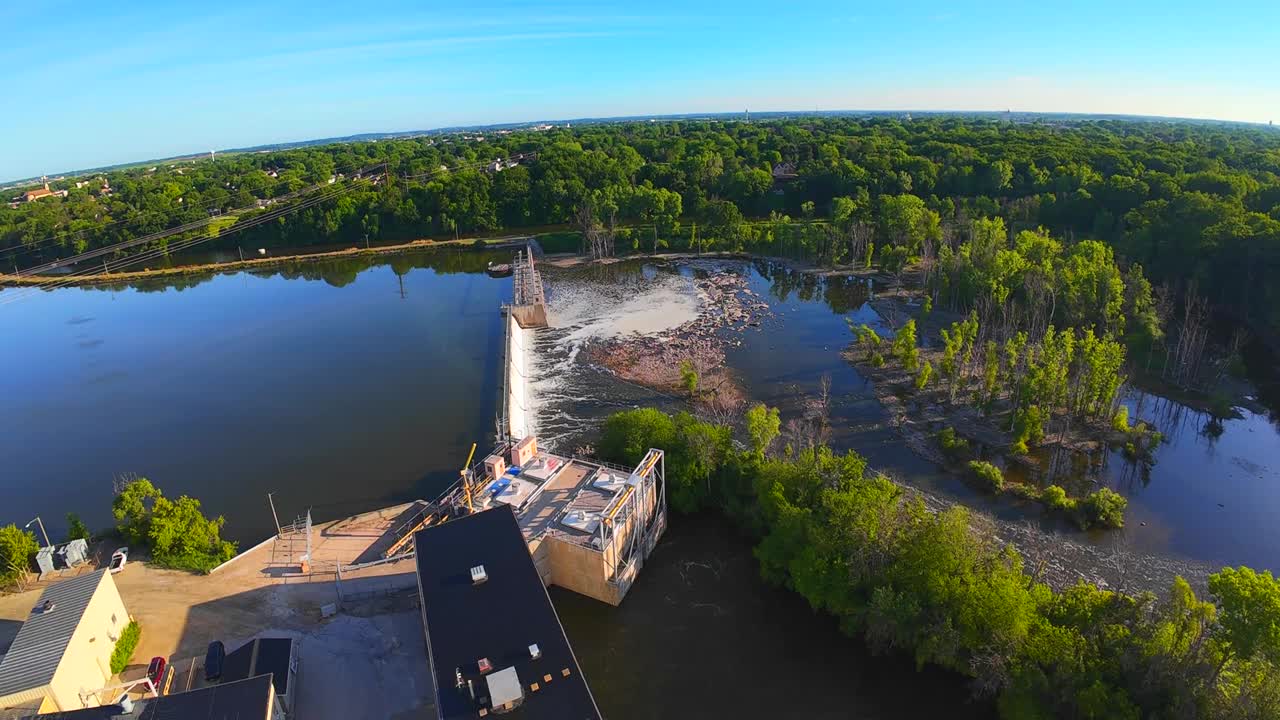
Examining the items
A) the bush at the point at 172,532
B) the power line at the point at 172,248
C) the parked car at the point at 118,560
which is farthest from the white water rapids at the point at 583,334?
the power line at the point at 172,248

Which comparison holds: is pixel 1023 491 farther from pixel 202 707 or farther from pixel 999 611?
→ pixel 202 707

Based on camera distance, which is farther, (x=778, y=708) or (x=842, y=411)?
(x=842, y=411)

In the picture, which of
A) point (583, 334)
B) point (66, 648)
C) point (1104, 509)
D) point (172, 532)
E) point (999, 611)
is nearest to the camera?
point (999, 611)

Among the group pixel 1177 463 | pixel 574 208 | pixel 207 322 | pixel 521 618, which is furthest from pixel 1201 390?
pixel 207 322

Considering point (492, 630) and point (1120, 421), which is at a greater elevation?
point (492, 630)

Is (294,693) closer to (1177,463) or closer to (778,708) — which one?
(778,708)

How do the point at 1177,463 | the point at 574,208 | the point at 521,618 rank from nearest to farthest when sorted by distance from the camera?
the point at 521,618 → the point at 1177,463 → the point at 574,208

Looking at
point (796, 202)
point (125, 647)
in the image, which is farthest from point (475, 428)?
point (796, 202)
